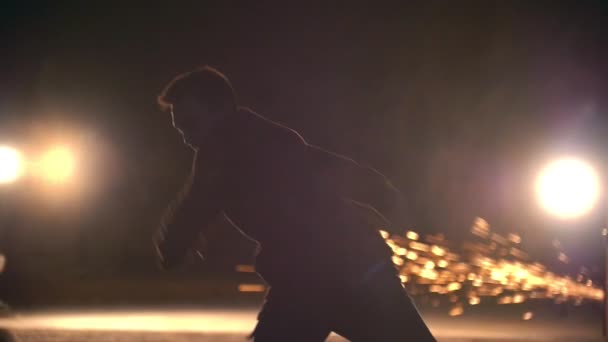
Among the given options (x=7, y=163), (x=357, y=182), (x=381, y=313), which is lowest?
(x=381, y=313)

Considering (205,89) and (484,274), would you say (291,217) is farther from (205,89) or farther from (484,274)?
(484,274)

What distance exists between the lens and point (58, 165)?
66.4 ft

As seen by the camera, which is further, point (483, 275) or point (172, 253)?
point (483, 275)

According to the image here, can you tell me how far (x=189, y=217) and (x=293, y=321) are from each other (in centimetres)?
58

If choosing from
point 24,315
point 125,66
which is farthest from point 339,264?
point 125,66

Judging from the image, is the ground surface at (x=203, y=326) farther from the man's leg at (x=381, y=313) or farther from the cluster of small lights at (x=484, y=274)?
the man's leg at (x=381, y=313)

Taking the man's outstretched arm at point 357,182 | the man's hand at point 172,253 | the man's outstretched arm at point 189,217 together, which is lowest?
the man's hand at point 172,253

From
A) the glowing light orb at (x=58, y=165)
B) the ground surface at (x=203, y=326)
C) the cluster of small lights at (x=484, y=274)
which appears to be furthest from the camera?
the glowing light orb at (x=58, y=165)

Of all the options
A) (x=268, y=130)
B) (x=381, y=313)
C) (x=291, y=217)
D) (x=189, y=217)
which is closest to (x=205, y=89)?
(x=268, y=130)

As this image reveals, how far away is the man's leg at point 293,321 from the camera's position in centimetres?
361

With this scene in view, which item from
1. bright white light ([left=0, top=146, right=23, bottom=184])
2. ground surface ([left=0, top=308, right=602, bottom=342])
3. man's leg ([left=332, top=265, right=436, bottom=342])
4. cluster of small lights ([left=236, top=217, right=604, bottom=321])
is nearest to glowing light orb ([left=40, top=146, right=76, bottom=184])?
bright white light ([left=0, top=146, right=23, bottom=184])

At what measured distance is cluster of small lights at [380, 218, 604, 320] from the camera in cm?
1063

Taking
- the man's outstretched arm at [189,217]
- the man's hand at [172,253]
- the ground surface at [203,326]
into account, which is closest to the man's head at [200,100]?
the man's outstretched arm at [189,217]

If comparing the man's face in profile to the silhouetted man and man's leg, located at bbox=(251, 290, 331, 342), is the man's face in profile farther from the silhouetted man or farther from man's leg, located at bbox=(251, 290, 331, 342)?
man's leg, located at bbox=(251, 290, 331, 342)
